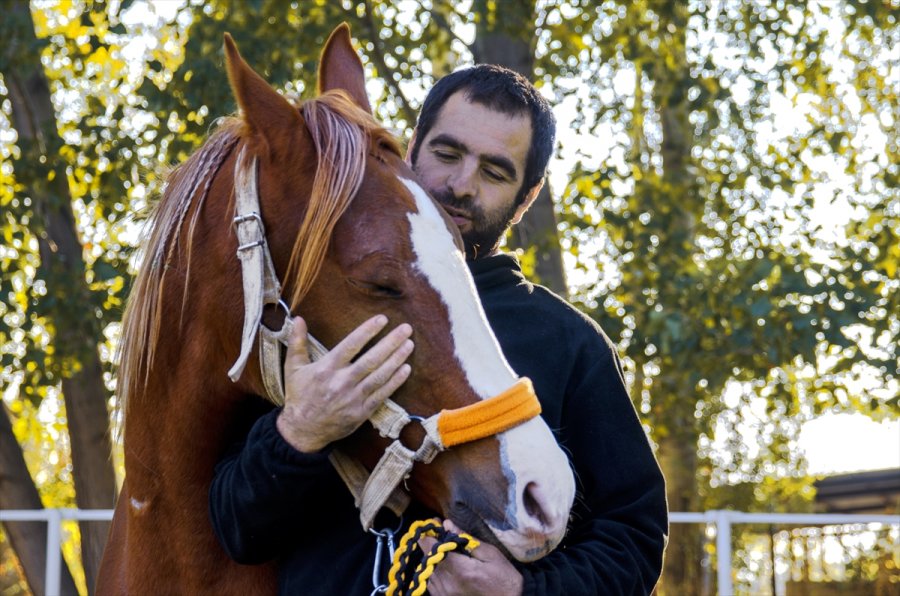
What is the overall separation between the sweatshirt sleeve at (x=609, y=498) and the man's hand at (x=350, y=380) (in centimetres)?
39

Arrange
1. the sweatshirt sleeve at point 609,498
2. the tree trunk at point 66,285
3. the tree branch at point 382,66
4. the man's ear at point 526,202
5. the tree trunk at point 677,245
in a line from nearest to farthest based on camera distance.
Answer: the sweatshirt sleeve at point 609,498
the man's ear at point 526,202
the tree trunk at point 66,285
the tree branch at point 382,66
the tree trunk at point 677,245

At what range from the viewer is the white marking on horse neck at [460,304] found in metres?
1.88

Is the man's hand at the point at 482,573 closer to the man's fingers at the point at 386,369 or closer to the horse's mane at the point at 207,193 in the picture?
the man's fingers at the point at 386,369

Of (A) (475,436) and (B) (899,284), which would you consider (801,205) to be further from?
(A) (475,436)

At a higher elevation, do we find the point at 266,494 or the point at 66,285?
the point at 66,285

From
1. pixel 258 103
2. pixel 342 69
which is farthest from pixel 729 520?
pixel 258 103

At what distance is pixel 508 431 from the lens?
181 centimetres

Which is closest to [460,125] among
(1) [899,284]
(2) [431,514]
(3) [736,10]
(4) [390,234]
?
(4) [390,234]

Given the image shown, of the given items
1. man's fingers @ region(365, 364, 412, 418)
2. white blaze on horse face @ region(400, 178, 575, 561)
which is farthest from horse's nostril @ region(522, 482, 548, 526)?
man's fingers @ region(365, 364, 412, 418)

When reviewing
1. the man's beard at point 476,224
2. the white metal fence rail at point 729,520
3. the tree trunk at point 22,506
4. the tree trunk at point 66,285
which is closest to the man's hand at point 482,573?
the man's beard at point 476,224

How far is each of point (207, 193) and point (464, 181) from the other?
55 centimetres

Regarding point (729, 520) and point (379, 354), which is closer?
point (379, 354)

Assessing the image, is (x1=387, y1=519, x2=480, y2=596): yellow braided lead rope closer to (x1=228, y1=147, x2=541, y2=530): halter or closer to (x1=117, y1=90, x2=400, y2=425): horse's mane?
(x1=228, y1=147, x2=541, y2=530): halter

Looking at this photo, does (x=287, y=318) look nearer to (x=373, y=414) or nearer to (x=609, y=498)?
(x=373, y=414)
